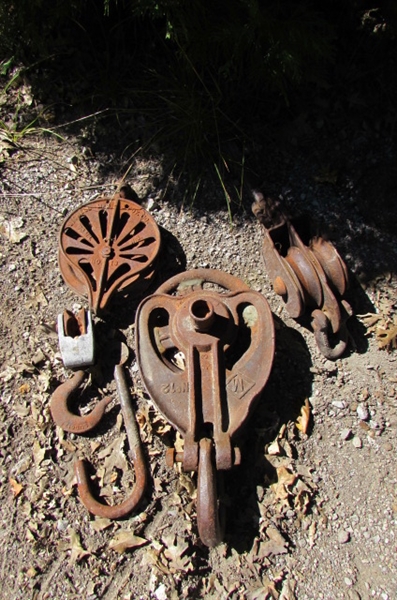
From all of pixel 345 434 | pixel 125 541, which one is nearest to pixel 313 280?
pixel 345 434

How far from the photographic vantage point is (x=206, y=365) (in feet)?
7.88

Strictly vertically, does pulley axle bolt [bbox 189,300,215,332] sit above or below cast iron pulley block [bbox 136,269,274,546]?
above

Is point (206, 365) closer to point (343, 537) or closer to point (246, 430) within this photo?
point (246, 430)

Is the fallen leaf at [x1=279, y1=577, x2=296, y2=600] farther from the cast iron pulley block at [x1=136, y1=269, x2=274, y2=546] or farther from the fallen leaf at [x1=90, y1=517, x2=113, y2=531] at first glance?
the fallen leaf at [x1=90, y1=517, x2=113, y2=531]

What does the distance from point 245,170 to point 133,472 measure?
5.53ft

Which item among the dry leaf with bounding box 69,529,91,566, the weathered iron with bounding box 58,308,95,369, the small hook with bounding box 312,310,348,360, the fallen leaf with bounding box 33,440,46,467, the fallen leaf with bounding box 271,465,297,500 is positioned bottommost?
the dry leaf with bounding box 69,529,91,566

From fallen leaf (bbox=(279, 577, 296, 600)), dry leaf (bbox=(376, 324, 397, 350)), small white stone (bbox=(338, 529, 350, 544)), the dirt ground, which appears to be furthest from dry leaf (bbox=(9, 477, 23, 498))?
dry leaf (bbox=(376, 324, 397, 350))

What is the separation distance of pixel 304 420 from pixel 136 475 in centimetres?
82

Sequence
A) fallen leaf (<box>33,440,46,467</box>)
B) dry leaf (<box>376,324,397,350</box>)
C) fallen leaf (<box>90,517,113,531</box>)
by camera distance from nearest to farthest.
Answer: fallen leaf (<box>90,517,113,531</box>) < fallen leaf (<box>33,440,46,467</box>) < dry leaf (<box>376,324,397,350</box>)

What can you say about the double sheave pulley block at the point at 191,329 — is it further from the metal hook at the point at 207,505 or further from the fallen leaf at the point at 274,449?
the fallen leaf at the point at 274,449

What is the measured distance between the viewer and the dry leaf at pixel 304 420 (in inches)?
96.7

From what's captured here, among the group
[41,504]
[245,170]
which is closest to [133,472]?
[41,504]

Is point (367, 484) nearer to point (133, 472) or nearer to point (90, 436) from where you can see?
point (133, 472)

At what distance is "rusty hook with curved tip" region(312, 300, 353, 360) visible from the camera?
248 cm
